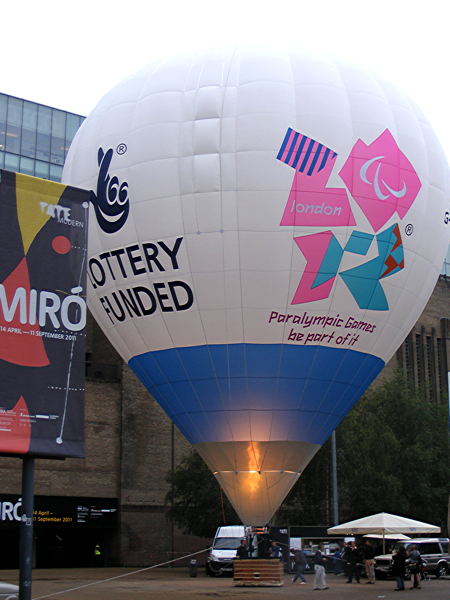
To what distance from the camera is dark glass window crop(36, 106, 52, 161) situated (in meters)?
59.2

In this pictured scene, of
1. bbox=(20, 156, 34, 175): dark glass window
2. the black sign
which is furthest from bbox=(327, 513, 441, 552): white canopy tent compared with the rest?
bbox=(20, 156, 34, 175): dark glass window

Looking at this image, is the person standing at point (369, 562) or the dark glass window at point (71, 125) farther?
the dark glass window at point (71, 125)

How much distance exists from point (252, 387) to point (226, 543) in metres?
12.5

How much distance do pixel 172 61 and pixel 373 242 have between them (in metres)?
7.20

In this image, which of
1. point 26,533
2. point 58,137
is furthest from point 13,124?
point 26,533

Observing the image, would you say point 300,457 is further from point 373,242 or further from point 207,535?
point 207,535

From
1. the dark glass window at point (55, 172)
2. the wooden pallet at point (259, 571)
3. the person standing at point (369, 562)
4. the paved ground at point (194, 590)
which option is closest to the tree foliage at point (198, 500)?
the paved ground at point (194, 590)

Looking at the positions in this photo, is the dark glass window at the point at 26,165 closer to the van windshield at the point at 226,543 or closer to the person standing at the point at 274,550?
the van windshield at the point at 226,543

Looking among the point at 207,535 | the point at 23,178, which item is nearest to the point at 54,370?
the point at 23,178

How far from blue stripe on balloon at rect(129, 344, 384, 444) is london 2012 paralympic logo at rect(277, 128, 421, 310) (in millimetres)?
1574

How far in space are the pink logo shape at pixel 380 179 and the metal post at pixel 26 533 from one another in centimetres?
1171

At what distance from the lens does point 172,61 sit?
24.4 metres

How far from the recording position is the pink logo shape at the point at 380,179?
22.6 meters

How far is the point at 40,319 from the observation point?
1420cm
